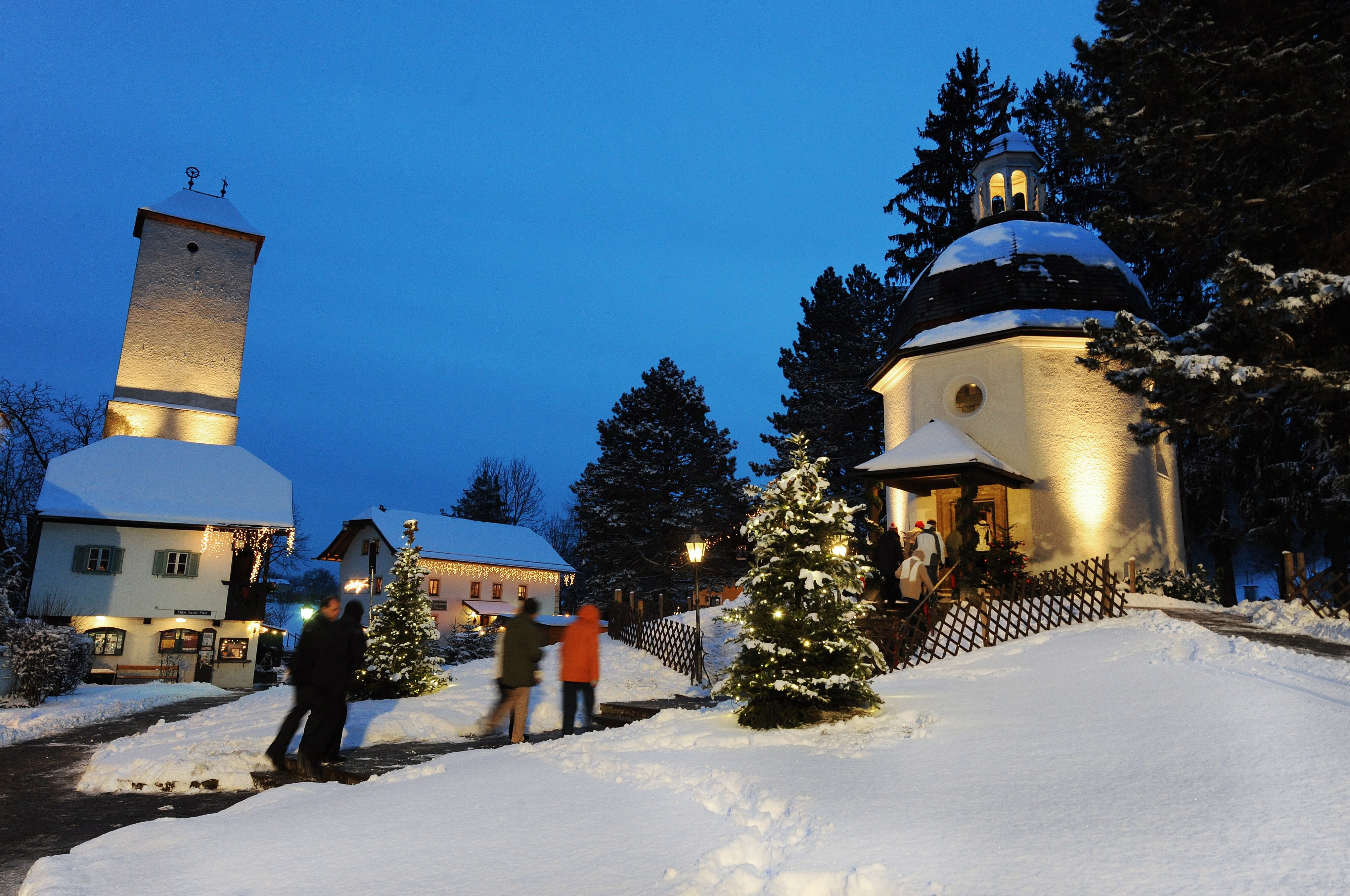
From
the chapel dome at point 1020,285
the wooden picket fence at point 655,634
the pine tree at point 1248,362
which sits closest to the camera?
the pine tree at point 1248,362

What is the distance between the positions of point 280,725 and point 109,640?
873 inches

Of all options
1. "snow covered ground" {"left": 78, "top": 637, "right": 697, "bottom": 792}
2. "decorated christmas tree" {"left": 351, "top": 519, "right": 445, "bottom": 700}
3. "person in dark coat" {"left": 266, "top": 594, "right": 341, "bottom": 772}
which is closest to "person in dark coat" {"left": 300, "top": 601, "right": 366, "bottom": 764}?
"person in dark coat" {"left": 266, "top": 594, "right": 341, "bottom": 772}

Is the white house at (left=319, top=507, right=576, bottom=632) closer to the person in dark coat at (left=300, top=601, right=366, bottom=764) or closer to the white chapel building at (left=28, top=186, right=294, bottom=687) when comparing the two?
the white chapel building at (left=28, top=186, right=294, bottom=687)

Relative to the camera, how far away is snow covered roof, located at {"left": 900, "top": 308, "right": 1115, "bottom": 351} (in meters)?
20.9

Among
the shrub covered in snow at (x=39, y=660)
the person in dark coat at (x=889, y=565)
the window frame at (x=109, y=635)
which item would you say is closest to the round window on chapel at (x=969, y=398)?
the person in dark coat at (x=889, y=565)

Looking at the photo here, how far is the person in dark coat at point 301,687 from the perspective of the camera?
29.8ft

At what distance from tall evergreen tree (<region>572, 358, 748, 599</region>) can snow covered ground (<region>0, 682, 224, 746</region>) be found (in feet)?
56.5

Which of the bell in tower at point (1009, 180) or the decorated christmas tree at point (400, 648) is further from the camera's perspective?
the bell in tower at point (1009, 180)

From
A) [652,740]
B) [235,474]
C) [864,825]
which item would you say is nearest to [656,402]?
[235,474]

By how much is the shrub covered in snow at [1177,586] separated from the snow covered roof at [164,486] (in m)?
28.5

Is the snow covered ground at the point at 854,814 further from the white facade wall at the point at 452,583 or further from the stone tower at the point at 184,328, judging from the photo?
the stone tower at the point at 184,328

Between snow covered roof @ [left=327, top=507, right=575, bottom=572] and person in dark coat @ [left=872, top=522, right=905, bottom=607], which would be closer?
person in dark coat @ [left=872, top=522, right=905, bottom=607]

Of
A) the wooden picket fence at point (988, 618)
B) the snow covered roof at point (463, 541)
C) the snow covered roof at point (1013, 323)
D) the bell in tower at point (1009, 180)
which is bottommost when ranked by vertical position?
the wooden picket fence at point (988, 618)

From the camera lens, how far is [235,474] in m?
33.7
